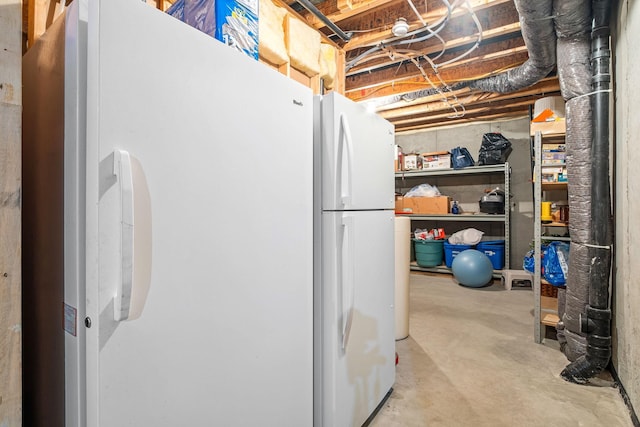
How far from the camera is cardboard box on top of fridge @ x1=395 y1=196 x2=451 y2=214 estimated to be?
531cm

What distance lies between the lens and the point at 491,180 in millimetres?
5449

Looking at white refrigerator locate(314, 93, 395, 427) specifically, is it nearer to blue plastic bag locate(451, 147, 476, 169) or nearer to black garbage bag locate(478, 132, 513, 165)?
blue plastic bag locate(451, 147, 476, 169)

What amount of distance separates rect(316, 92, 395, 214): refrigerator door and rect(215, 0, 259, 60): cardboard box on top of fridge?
0.37m

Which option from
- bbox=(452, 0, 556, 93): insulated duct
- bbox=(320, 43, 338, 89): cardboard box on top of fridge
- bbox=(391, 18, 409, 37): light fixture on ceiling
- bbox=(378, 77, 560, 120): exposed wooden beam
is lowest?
bbox=(320, 43, 338, 89): cardboard box on top of fridge

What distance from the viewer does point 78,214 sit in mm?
730

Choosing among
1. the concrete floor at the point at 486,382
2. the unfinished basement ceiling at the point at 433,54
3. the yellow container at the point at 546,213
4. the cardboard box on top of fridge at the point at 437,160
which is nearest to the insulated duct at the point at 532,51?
the unfinished basement ceiling at the point at 433,54

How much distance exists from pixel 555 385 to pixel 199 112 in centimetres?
264

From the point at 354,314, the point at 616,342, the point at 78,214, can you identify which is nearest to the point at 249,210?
the point at 78,214

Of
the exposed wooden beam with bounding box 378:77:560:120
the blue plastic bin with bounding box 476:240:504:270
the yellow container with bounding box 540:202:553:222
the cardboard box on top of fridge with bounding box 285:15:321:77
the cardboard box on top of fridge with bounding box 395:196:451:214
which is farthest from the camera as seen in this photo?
the cardboard box on top of fridge with bounding box 395:196:451:214

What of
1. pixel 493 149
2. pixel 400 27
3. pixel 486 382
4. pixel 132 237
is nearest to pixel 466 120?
pixel 493 149

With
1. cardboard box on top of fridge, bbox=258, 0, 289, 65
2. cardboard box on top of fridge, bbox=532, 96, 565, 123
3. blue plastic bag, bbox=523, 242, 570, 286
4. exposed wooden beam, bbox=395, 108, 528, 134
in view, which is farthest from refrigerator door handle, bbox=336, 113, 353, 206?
exposed wooden beam, bbox=395, 108, 528, 134

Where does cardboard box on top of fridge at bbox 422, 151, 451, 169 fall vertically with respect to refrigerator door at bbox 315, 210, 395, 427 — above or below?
above

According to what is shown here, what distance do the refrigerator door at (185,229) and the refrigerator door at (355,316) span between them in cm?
21

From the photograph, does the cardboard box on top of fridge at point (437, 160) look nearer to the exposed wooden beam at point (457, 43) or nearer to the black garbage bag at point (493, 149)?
the black garbage bag at point (493, 149)
